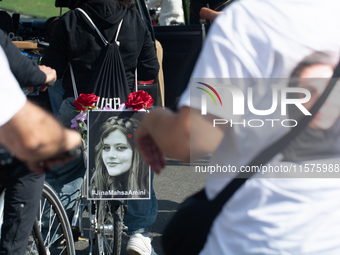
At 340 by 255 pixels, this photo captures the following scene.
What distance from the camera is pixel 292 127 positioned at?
2.99 feet

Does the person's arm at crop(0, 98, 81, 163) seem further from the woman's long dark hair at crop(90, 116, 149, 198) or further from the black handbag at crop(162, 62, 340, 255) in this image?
the woman's long dark hair at crop(90, 116, 149, 198)

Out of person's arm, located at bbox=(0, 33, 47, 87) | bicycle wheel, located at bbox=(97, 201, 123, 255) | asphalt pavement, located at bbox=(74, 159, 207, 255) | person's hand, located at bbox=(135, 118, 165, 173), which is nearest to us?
person's hand, located at bbox=(135, 118, 165, 173)

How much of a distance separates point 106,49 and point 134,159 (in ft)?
2.48

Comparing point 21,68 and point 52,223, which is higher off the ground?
point 21,68

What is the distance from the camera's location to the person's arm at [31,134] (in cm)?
86

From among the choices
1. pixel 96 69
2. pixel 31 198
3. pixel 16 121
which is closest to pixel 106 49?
pixel 96 69

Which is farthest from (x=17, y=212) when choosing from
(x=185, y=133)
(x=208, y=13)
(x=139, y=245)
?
(x=208, y=13)

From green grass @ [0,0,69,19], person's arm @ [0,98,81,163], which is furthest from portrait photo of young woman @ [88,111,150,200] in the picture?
green grass @ [0,0,69,19]

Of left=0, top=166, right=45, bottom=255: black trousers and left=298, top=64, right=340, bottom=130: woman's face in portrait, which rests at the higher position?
left=298, top=64, right=340, bottom=130: woman's face in portrait

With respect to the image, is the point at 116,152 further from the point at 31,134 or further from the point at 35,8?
the point at 35,8

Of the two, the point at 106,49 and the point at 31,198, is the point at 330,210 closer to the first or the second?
the point at 31,198

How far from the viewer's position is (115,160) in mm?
2404

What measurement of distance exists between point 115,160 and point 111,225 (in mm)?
508

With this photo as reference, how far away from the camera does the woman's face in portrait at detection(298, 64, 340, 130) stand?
899 millimetres
